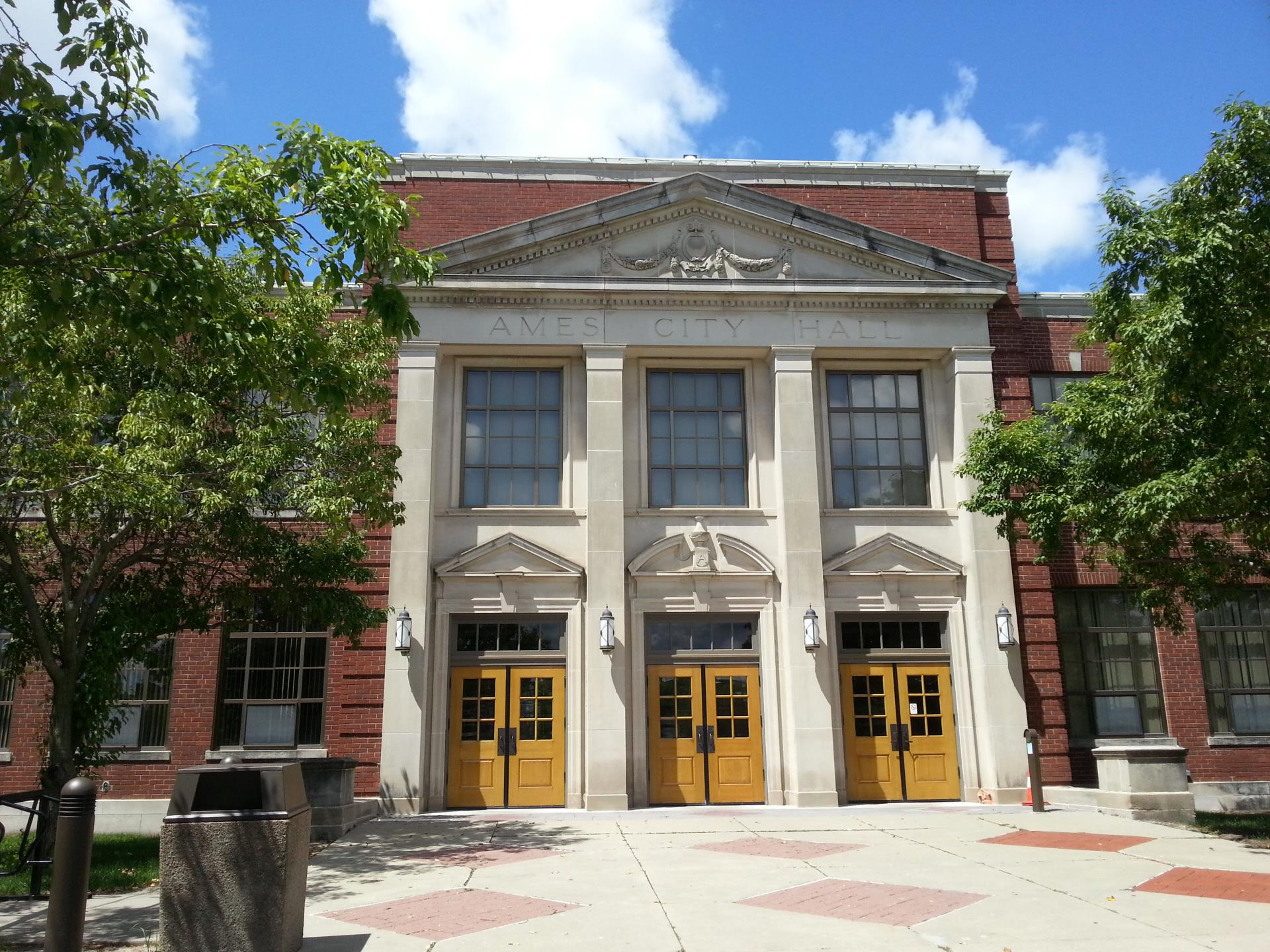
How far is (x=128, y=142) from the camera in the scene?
735cm

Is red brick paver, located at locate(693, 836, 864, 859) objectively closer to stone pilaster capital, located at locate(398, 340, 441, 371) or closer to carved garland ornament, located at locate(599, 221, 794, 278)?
stone pilaster capital, located at locate(398, 340, 441, 371)

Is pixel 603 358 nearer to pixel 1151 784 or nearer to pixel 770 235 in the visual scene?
pixel 770 235

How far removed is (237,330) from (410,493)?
30.1 ft

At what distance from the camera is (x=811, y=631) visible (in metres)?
17.5

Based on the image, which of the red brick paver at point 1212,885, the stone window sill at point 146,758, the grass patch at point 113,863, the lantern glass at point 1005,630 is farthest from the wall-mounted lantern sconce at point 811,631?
the stone window sill at point 146,758

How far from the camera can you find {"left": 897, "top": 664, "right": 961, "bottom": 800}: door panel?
1789 centimetres

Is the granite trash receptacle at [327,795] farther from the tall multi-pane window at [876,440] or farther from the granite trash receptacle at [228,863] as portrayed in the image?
the tall multi-pane window at [876,440]

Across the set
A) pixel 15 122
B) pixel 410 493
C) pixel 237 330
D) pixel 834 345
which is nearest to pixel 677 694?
pixel 410 493

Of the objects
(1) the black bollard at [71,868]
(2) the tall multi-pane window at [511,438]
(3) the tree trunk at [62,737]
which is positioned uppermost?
(2) the tall multi-pane window at [511,438]

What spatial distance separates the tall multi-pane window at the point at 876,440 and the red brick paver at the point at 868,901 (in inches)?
404

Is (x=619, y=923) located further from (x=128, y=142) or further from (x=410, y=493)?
(x=410, y=493)

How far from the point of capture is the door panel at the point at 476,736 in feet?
57.0

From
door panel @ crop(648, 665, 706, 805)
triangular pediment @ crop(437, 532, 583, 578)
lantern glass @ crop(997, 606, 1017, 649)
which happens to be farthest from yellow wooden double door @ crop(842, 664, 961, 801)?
triangular pediment @ crop(437, 532, 583, 578)

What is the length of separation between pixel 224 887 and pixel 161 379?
7.99m
